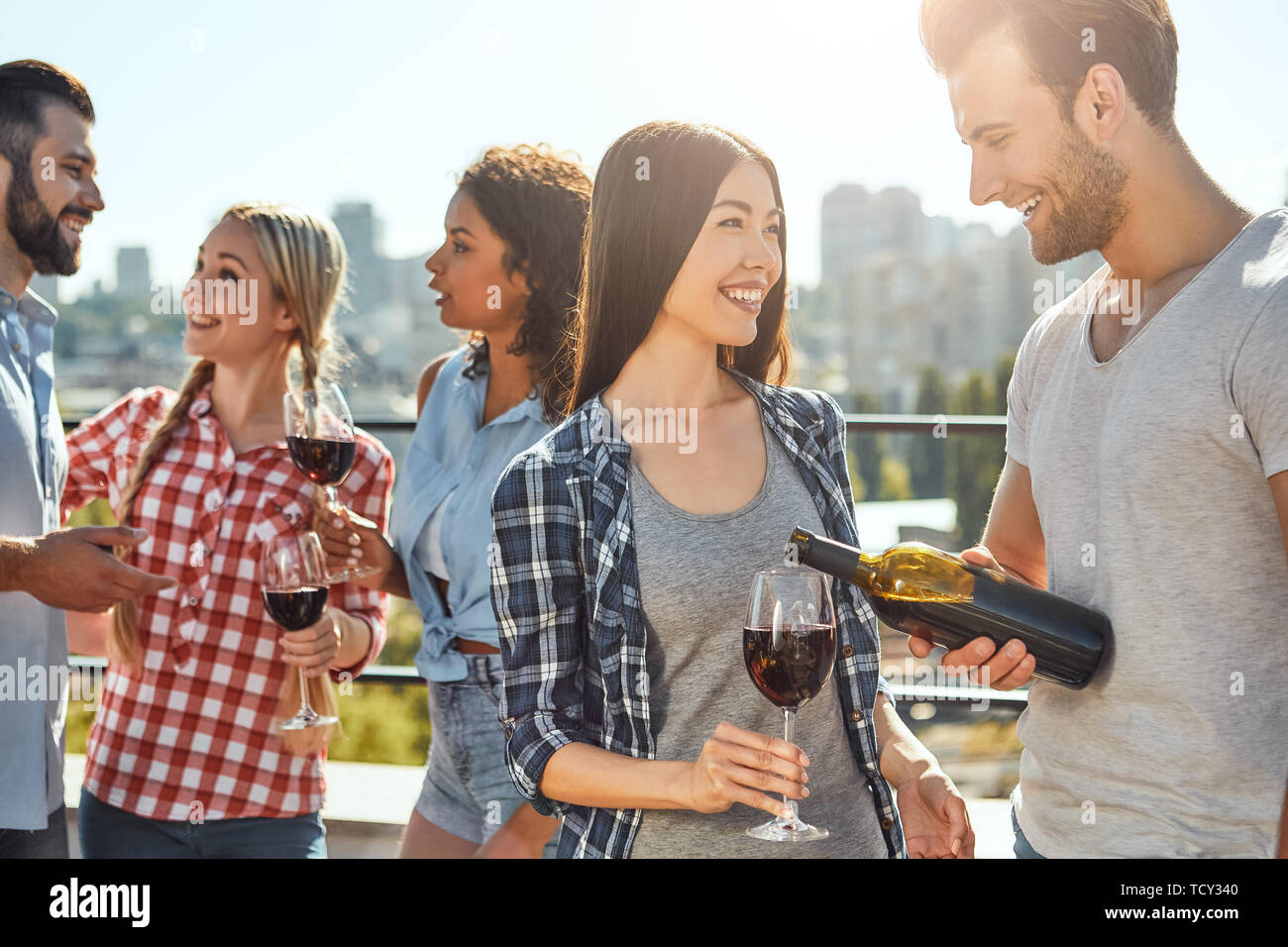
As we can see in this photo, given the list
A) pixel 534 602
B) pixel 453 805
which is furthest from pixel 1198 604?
pixel 453 805

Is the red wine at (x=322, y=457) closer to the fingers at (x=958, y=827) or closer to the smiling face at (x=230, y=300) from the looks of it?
the smiling face at (x=230, y=300)

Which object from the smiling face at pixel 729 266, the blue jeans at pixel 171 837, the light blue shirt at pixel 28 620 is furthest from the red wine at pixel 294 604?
the smiling face at pixel 729 266

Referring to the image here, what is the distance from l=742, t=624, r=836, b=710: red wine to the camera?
1467mm

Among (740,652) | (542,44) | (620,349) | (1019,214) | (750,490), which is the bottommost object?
(740,652)

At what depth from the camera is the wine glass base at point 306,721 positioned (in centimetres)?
228

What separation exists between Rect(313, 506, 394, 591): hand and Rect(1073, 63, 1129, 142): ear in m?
1.51

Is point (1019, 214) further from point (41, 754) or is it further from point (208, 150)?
point (208, 150)

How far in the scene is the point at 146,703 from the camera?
2.34 meters

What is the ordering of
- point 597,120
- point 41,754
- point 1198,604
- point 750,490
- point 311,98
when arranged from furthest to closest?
point 311,98 → point 597,120 → point 41,754 → point 750,490 → point 1198,604

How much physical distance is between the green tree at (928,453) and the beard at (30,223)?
20933mm

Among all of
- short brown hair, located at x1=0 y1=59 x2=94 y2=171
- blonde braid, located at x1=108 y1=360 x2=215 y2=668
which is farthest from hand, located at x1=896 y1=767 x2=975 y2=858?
short brown hair, located at x1=0 y1=59 x2=94 y2=171

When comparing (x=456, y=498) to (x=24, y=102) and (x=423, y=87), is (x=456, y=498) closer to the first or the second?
(x=24, y=102)

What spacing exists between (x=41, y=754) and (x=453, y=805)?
783 mm

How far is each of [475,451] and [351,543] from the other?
312mm
